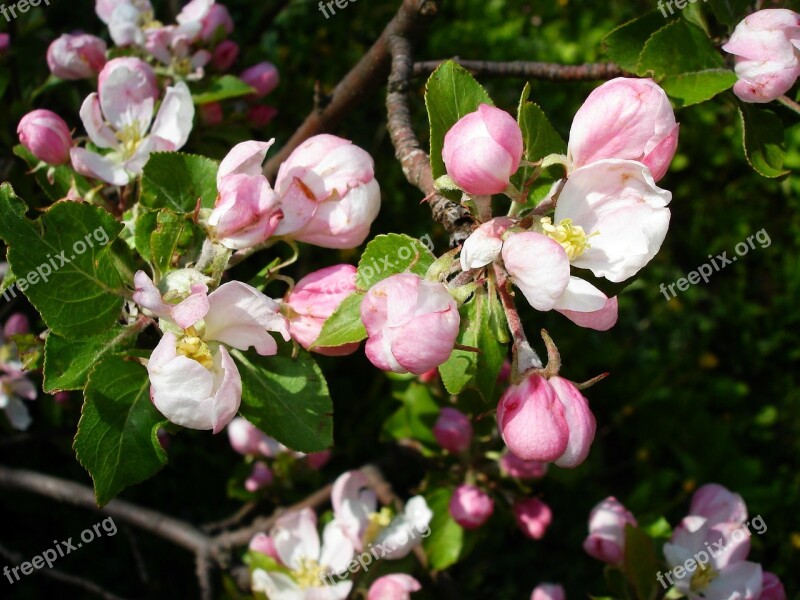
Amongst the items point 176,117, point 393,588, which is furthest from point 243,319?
point 393,588

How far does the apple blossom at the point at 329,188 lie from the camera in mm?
974

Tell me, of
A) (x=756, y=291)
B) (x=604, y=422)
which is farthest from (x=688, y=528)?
(x=756, y=291)

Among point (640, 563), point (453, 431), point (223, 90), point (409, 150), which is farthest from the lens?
point (453, 431)

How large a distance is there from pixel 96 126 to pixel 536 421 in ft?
2.68

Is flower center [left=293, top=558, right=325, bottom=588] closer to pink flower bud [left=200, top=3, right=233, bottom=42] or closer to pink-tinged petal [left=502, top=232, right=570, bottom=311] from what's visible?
pink-tinged petal [left=502, top=232, right=570, bottom=311]

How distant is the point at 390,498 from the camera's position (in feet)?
5.10

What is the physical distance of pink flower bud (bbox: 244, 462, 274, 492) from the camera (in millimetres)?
1799

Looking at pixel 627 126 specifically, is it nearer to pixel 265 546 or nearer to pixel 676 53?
pixel 676 53

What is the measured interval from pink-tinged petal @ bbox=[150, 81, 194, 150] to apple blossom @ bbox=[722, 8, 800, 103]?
2.63 feet

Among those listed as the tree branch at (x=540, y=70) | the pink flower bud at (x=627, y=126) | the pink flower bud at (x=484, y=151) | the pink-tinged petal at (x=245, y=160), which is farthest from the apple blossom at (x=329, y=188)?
the tree branch at (x=540, y=70)

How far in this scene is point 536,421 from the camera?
2.74ft

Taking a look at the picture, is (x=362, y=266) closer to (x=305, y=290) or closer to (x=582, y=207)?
(x=305, y=290)

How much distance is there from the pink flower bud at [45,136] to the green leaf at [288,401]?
49cm

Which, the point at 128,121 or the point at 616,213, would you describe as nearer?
the point at 616,213
